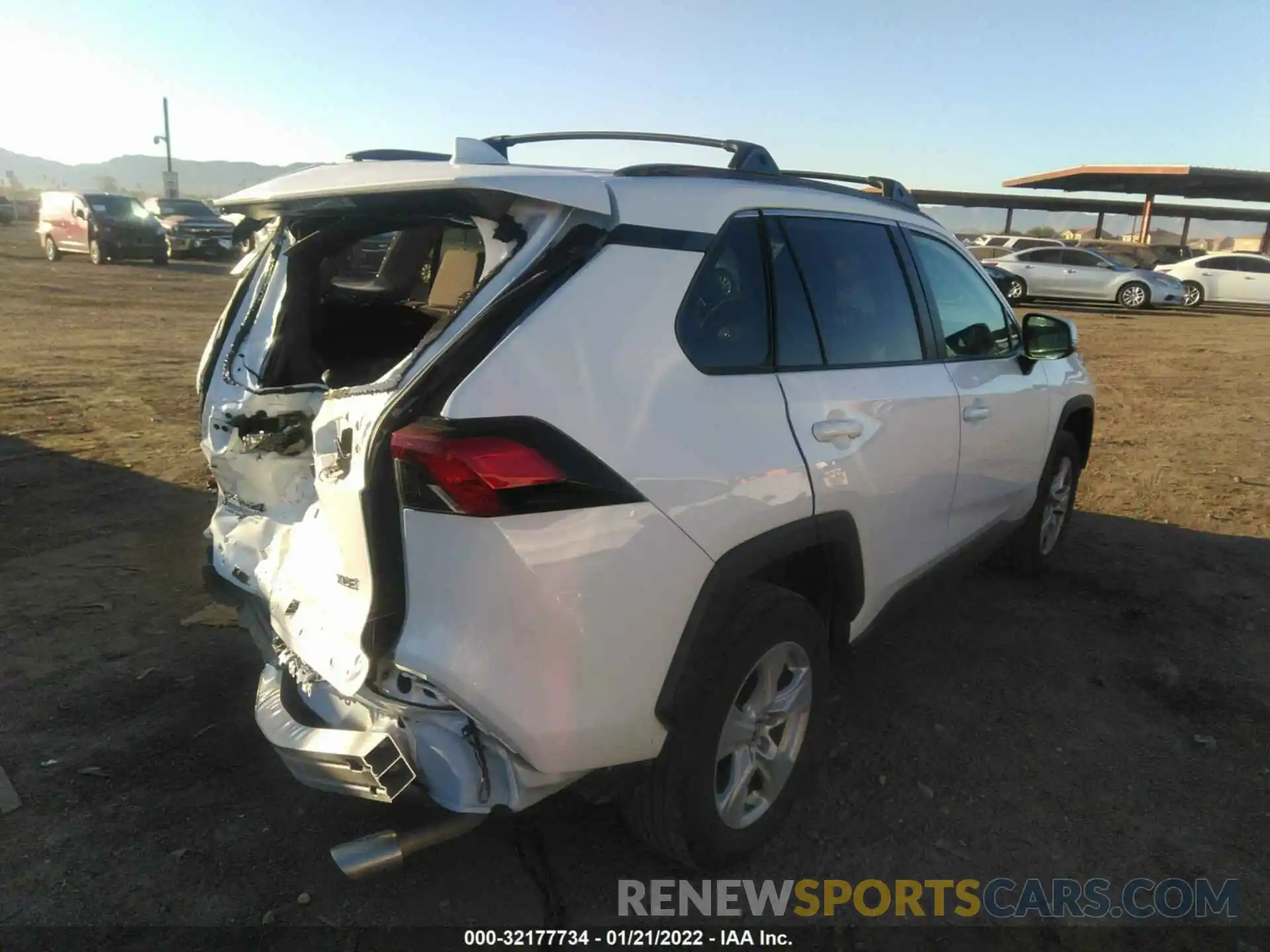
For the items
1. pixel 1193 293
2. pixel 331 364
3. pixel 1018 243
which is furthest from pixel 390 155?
pixel 1193 293

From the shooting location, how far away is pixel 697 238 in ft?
7.99

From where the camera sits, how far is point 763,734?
2.66m

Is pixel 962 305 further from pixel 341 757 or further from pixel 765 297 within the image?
pixel 341 757

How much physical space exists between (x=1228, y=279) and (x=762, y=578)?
2605 cm

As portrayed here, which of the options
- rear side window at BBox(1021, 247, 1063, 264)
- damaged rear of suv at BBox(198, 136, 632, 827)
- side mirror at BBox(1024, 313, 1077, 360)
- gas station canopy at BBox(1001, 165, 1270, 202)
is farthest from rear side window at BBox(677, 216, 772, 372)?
gas station canopy at BBox(1001, 165, 1270, 202)

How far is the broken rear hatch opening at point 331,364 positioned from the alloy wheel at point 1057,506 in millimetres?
3306

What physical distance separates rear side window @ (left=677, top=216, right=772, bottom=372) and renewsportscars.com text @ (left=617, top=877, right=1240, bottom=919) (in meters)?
1.47

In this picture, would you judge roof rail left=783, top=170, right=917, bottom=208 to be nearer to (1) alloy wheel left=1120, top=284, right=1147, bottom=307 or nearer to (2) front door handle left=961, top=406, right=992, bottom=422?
(2) front door handle left=961, top=406, right=992, bottom=422

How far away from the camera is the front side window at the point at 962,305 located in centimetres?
361

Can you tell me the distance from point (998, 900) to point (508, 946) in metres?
1.38

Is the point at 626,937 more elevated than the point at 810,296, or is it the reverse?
the point at 810,296

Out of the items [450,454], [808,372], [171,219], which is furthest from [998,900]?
[171,219]

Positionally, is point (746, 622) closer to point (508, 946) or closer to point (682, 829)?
point (682, 829)

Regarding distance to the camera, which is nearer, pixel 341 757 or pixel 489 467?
pixel 489 467
